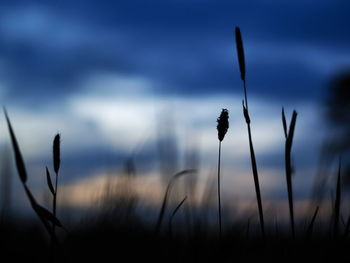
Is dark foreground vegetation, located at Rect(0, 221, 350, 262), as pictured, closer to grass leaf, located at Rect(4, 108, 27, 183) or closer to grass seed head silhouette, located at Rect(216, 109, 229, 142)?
grass leaf, located at Rect(4, 108, 27, 183)

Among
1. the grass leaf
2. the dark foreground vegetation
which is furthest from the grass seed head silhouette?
the grass leaf

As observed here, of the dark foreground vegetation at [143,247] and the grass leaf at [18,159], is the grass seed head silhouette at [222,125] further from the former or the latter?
the grass leaf at [18,159]

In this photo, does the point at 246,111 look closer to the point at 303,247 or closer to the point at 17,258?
the point at 303,247

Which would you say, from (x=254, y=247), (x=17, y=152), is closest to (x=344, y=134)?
(x=254, y=247)

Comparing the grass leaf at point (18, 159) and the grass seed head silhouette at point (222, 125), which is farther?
the grass seed head silhouette at point (222, 125)

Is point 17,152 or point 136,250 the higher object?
point 17,152

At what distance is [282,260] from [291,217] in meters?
0.19

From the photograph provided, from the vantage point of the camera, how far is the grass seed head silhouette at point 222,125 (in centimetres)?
170

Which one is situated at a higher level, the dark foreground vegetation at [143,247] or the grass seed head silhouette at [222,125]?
the grass seed head silhouette at [222,125]

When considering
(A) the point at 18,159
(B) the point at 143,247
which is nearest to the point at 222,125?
(B) the point at 143,247

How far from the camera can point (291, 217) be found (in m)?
1.70

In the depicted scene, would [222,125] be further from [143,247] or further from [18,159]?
[18,159]

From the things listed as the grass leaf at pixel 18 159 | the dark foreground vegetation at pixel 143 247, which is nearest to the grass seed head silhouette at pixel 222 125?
the dark foreground vegetation at pixel 143 247

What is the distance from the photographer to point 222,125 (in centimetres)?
172
